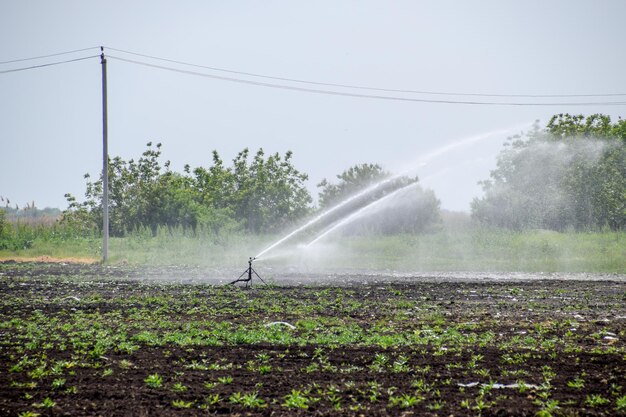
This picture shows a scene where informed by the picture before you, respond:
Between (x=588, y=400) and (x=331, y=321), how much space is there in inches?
326

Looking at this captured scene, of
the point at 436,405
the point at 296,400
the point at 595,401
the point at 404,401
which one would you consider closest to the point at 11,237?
the point at 296,400

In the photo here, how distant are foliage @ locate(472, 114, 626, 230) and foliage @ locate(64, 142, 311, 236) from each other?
17.1 meters

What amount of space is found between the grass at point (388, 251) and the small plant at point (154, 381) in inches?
1143

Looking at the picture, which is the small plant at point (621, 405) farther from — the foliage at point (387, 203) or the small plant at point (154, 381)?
the foliage at point (387, 203)

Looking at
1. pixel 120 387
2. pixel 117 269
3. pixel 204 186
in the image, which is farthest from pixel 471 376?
pixel 204 186

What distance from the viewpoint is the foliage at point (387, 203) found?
185 feet

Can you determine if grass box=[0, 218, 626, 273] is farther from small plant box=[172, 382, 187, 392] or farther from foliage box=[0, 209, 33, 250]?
small plant box=[172, 382, 187, 392]

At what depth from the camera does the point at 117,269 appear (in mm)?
36781

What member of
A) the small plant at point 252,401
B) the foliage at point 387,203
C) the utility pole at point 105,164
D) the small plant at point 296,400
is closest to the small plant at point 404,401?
the small plant at point 296,400

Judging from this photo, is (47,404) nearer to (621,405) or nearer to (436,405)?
(436,405)

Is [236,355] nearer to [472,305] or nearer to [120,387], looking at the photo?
[120,387]

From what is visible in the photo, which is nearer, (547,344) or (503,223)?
(547,344)

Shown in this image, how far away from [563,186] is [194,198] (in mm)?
31907

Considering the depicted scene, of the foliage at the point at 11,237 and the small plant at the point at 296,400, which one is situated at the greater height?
the foliage at the point at 11,237
